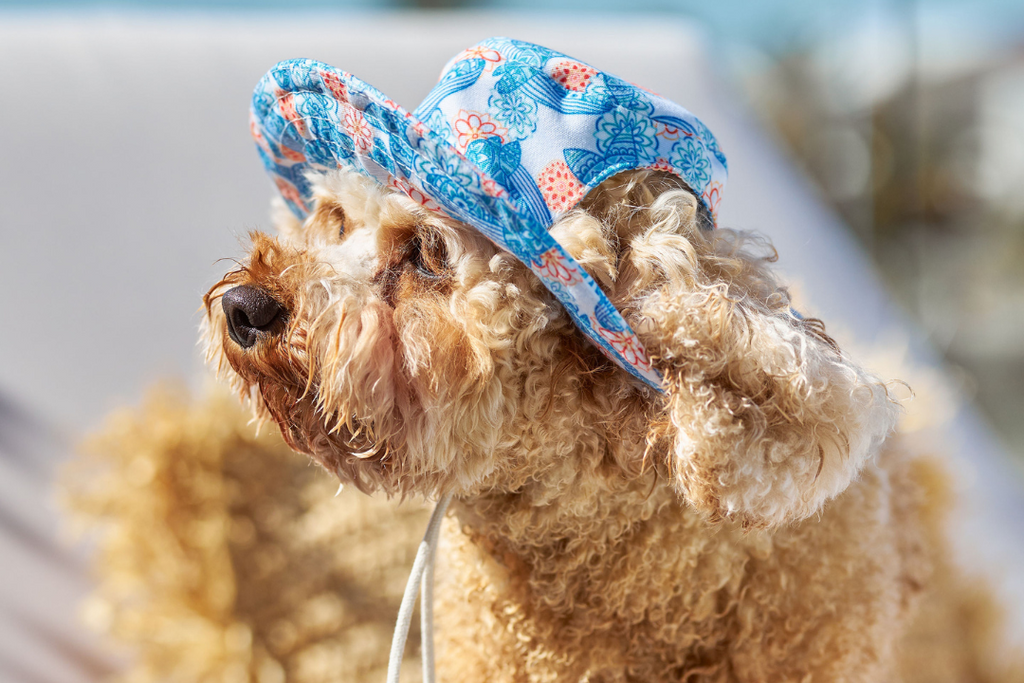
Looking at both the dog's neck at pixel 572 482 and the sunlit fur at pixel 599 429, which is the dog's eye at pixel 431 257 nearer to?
the sunlit fur at pixel 599 429

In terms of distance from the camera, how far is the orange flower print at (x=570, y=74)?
1.54 feet

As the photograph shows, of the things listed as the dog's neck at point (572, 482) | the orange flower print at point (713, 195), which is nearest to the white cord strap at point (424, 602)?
the dog's neck at point (572, 482)

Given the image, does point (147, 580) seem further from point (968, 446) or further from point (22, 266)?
point (968, 446)

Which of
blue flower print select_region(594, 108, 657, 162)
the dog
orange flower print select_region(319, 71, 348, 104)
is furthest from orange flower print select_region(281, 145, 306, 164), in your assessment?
blue flower print select_region(594, 108, 657, 162)

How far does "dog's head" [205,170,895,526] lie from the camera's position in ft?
1.38

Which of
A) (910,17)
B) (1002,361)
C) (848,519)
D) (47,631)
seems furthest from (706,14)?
(47,631)

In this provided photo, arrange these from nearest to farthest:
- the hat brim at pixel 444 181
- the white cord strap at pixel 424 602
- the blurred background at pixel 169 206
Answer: the hat brim at pixel 444 181 < the white cord strap at pixel 424 602 < the blurred background at pixel 169 206

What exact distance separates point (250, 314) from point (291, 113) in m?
0.14

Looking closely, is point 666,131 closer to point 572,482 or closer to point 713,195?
point 713,195

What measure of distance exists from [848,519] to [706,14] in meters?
1.87

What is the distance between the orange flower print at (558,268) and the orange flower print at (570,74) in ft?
0.40

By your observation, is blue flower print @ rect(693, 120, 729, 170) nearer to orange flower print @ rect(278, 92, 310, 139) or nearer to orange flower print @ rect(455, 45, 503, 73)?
orange flower print @ rect(455, 45, 503, 73)

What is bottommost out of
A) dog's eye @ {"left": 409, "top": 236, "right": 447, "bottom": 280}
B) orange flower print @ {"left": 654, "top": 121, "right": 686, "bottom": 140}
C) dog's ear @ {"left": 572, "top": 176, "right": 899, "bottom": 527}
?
dog's ear @ {"left": 572, "top": 176, "right": 899, "bottom": 527}

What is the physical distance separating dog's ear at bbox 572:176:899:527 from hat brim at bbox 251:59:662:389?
1.0 inches
